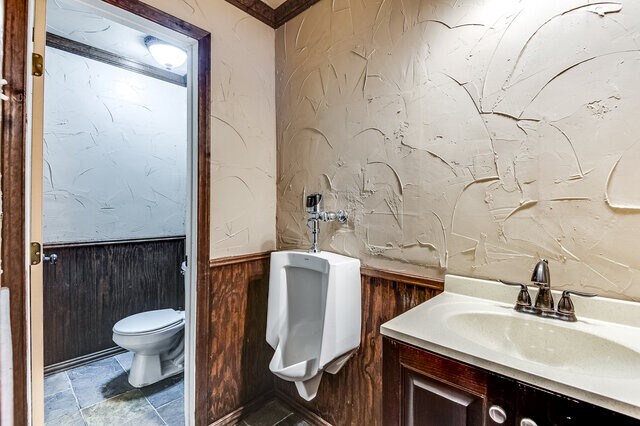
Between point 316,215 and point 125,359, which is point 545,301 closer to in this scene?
point 316,215

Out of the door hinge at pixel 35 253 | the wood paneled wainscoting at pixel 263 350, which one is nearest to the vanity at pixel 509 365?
the wood paneled wainscoting at pixel 263 350

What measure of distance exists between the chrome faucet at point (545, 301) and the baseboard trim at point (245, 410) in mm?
1497

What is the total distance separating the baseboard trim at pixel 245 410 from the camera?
5.12ft

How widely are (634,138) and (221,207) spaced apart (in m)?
1.59

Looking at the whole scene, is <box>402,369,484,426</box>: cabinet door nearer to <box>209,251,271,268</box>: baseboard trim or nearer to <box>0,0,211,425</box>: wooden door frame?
<box>209,251,271,268</box>: baseboard trim

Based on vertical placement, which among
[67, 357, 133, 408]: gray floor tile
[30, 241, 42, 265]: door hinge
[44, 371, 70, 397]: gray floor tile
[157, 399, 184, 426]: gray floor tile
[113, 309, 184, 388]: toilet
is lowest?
[157, 399, 184, 426]: gray floor tile

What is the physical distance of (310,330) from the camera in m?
1.46

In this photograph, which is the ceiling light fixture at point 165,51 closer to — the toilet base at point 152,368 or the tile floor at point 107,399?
the toilet base at point 152,368

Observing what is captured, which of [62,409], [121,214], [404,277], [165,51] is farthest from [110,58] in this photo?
[404,277]

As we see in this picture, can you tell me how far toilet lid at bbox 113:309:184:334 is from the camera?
1847 mm

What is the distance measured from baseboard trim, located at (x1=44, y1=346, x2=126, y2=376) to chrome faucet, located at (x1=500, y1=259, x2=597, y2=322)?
2735 millimetres

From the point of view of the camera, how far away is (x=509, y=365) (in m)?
0.61

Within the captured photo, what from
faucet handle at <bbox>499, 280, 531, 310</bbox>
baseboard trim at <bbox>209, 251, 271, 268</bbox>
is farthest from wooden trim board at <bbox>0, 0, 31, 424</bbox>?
faucet handle at <bbox>499, 280, 531, 310</bbox>

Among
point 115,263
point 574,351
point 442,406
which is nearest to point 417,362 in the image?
point 442,406
